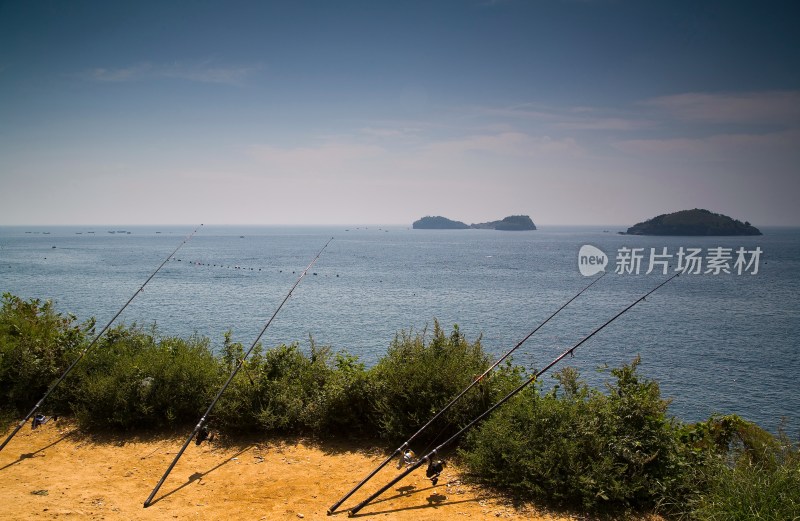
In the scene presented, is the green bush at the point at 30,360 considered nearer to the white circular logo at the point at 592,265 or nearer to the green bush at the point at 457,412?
the green bush at the point at 457,412

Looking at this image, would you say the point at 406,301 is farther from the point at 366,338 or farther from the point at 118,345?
the point at 118,345

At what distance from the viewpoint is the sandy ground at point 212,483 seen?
7.27m

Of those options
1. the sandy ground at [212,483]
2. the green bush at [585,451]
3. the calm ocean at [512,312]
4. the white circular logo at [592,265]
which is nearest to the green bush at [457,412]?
the green bush at [585,451]

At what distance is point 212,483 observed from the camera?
828 cm

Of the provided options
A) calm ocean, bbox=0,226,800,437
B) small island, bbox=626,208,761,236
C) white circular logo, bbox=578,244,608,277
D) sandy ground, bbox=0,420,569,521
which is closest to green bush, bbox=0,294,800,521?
sandy ground, bbox=0,420,569,521

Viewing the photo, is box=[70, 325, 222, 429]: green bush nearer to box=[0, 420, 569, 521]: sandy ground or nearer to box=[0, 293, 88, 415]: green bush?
box=[0, 420, 569, 521]: sandy ground

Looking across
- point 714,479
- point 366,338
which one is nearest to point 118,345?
point 714,479

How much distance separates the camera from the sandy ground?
286 inches

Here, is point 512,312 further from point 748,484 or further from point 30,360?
point 748,484

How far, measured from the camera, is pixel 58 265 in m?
84.0

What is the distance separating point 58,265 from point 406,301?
217ft

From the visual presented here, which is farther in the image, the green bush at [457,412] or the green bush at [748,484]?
the green bush at [457,412]

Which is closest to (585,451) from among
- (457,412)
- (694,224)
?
(457,412)

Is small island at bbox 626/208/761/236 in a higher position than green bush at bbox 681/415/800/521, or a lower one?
higher
